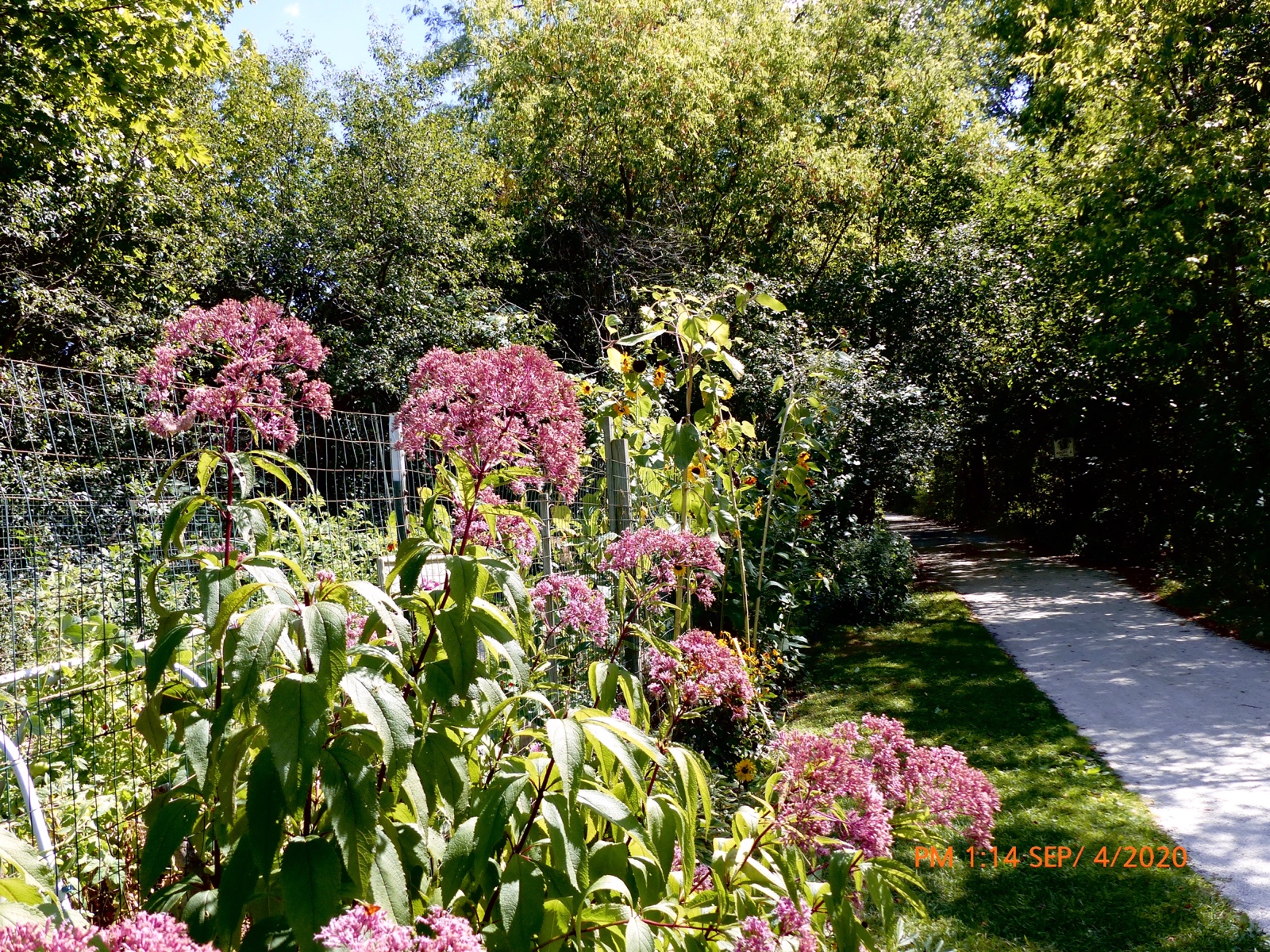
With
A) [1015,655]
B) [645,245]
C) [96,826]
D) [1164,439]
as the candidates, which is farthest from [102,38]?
[1164,439]

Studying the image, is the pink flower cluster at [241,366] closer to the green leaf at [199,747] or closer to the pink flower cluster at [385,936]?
the green leaf at [199,747]

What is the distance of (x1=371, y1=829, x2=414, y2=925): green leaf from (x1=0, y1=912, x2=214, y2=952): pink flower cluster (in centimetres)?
32

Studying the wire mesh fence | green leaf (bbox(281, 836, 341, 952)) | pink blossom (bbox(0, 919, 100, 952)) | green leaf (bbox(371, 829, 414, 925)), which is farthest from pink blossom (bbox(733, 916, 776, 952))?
the wire mesh fence

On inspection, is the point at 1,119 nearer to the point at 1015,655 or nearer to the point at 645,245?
the point at 645,245

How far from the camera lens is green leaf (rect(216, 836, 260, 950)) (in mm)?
1070

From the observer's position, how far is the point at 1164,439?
1124 cm

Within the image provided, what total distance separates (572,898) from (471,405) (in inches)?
35.4

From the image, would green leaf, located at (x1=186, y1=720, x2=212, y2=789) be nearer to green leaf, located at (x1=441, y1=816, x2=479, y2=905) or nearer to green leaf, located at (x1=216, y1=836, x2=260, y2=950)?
green leaf, located at (x1=216, y1=836, x2=260, y2=950)

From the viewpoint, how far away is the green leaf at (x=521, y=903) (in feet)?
3.73

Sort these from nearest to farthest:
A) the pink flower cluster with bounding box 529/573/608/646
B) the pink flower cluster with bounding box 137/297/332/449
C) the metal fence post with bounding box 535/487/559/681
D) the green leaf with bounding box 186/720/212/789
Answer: the green leaf with bounding box 186/720/212/789, the pink flower cluster with bounding box 137/297/332/449, the pink flower cluster with bounding box 529/573/608/646, the metal fence post with bounding box 535/487/559/681

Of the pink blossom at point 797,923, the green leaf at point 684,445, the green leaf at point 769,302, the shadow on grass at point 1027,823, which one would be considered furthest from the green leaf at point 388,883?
the shadow on grass at point 1027,823

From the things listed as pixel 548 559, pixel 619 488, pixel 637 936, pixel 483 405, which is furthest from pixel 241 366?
pixel 619 488

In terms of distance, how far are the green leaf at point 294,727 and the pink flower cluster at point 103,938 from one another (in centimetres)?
23

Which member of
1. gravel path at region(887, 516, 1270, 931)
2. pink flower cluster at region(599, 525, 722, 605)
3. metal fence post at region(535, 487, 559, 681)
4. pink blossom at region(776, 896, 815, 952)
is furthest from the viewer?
gravel path at region(887, 516, 1270, 931)
